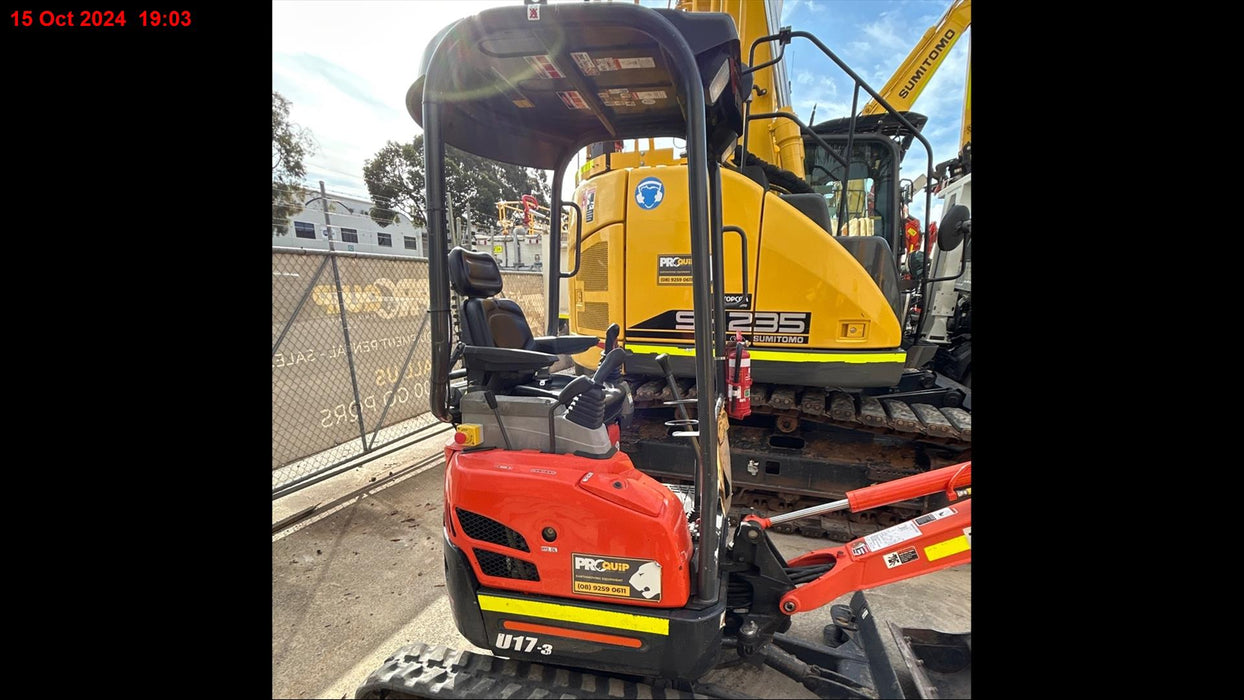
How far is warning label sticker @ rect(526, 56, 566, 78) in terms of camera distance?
169 centimetres

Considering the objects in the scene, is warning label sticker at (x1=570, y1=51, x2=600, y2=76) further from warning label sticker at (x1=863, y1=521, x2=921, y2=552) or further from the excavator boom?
the excavator boom

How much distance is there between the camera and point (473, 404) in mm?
1946

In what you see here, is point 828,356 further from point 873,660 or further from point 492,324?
point 492,324

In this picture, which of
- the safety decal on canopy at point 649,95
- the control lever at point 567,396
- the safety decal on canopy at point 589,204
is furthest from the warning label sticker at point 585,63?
the safety decal on canopy at point 589,204

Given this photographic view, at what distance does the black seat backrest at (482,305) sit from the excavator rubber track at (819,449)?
1297 millimetres

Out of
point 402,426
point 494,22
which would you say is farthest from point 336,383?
point 494,22

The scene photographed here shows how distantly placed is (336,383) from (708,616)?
4.27 m

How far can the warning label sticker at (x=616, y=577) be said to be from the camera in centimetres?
178

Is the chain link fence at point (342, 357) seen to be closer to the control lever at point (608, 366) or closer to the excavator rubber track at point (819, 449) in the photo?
the excavator rubber track at point (819, 449)

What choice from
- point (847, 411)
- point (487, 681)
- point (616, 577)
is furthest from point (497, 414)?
point (847, 411)

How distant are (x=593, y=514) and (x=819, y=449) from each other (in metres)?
2.60

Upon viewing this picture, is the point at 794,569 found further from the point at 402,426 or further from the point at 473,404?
the point at 402,426

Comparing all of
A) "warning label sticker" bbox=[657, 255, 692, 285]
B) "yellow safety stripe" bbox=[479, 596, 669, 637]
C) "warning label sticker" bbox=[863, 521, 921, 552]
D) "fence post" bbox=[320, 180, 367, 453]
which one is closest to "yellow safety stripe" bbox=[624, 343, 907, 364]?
"warning label sticker" bbox=[657, 255, 692, 285]
